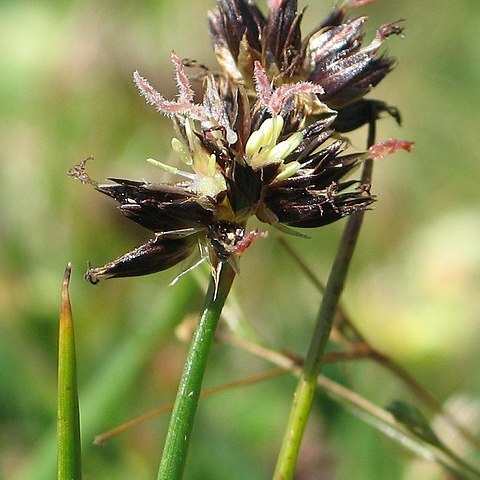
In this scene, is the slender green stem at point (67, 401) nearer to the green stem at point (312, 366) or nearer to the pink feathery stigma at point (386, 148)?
the green stem at point (312, 366)

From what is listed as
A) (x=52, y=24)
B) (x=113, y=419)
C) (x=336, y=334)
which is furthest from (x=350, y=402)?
(x=52, y=24)

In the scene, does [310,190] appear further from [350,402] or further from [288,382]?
[288,382]

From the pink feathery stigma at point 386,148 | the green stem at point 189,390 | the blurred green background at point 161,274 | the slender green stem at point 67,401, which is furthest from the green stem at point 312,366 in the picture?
the blurred green background at point 161,274

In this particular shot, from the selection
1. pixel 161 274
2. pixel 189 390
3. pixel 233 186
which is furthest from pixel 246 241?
pixel 161 274

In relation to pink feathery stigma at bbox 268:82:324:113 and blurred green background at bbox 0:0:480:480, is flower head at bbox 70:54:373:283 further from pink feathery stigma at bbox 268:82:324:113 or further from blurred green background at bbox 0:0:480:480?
blurred green background at bbox 0:0:480:480

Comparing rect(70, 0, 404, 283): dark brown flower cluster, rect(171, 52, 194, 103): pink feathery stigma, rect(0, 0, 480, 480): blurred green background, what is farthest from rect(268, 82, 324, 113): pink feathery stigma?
rect(0, 0, 480, 480): blurred green background
